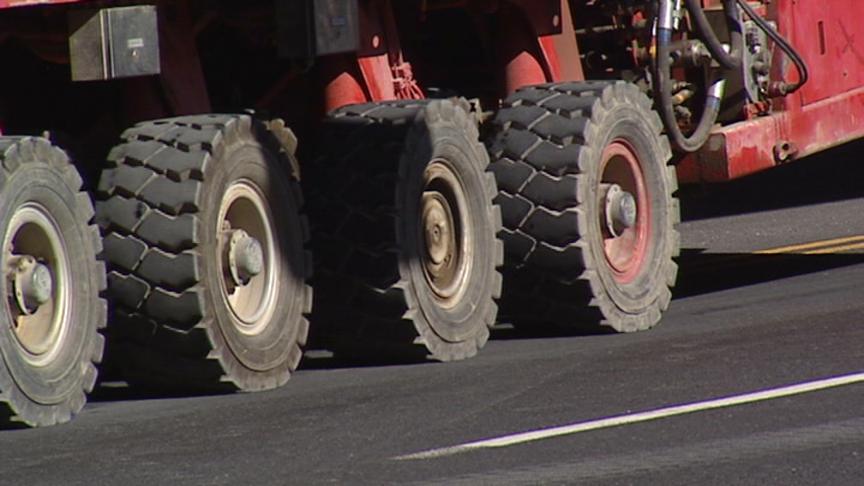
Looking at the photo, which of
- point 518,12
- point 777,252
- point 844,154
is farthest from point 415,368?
point 844,154

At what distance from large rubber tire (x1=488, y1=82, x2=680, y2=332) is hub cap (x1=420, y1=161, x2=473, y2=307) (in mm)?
460

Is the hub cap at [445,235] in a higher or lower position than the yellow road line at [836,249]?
higher

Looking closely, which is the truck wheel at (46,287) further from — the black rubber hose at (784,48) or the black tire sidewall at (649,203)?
the black rubber hose at (784,48)

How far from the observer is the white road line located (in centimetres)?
747

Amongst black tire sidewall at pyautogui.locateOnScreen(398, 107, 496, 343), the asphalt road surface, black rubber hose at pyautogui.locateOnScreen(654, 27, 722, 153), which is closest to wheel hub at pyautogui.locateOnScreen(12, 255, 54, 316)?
the asphalt road surface

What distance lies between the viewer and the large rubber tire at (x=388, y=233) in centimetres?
979

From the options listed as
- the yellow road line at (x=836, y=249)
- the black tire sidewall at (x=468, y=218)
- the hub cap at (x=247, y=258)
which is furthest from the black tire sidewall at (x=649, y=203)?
the yellow road line at (x=836, y=249)

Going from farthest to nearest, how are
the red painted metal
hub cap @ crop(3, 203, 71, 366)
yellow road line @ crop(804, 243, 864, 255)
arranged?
yellow road line @ crop(804, 243, 864, 255), the red painted metal, hub cap @ crop(3, 203, 71, 366)

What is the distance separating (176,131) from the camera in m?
9.06

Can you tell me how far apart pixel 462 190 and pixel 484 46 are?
5.40 ft

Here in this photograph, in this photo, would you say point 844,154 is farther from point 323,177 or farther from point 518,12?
point 323,177

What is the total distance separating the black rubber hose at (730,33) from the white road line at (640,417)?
12.4 ft

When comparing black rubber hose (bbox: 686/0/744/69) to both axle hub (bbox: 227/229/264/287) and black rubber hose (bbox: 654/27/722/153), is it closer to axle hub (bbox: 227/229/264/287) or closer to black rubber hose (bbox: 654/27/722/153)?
black rubber hose (bbox: 654/27/722/153)

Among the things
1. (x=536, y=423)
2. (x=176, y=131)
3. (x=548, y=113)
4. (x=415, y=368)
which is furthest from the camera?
(x=548, y=113)
